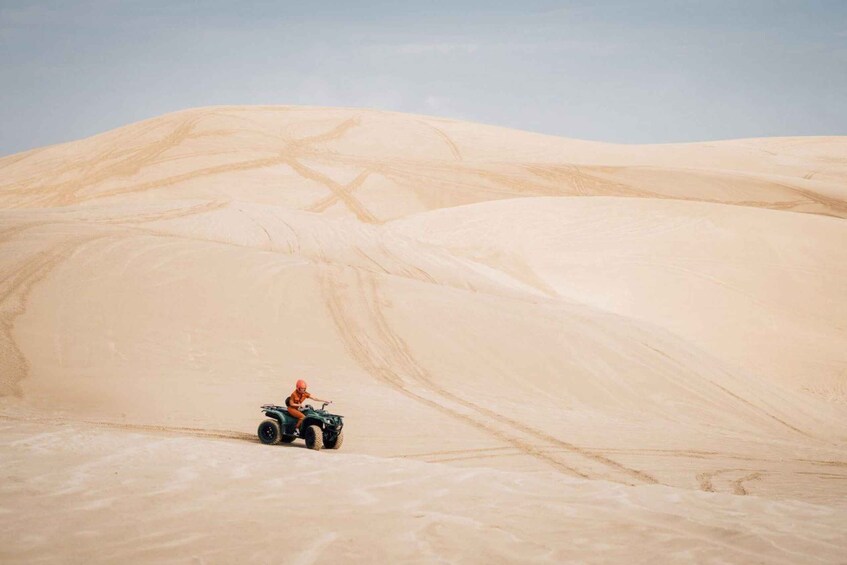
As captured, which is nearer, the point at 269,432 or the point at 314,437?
the point at 314,437

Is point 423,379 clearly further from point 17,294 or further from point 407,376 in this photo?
point 17,294

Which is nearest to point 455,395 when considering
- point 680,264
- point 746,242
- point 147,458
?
point 147,458

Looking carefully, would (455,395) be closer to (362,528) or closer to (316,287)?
(316,287)

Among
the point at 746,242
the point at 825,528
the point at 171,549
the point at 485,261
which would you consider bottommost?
the point at 171,549

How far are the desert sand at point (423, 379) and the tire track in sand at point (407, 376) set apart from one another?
0.06 meters

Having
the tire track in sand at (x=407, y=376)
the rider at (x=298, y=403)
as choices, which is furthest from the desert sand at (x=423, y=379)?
the rider at (x=298, y=403)

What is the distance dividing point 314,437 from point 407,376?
466cm

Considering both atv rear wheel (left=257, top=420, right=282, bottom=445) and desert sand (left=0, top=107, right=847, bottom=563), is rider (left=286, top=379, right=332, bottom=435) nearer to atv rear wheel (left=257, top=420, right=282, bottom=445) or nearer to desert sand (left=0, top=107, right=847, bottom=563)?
atv rear wheel (left=257, top=420, right=282, bottom=445)

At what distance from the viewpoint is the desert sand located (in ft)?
19.3

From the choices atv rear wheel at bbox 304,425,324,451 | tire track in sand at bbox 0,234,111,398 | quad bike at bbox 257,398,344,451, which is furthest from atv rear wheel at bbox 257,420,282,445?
tire track in sand at bbox 0,234,111,398

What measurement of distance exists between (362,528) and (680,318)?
814 inches

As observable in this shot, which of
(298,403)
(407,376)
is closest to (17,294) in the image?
(407,376)

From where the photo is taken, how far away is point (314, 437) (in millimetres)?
9922

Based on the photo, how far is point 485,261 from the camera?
92.3 ft
